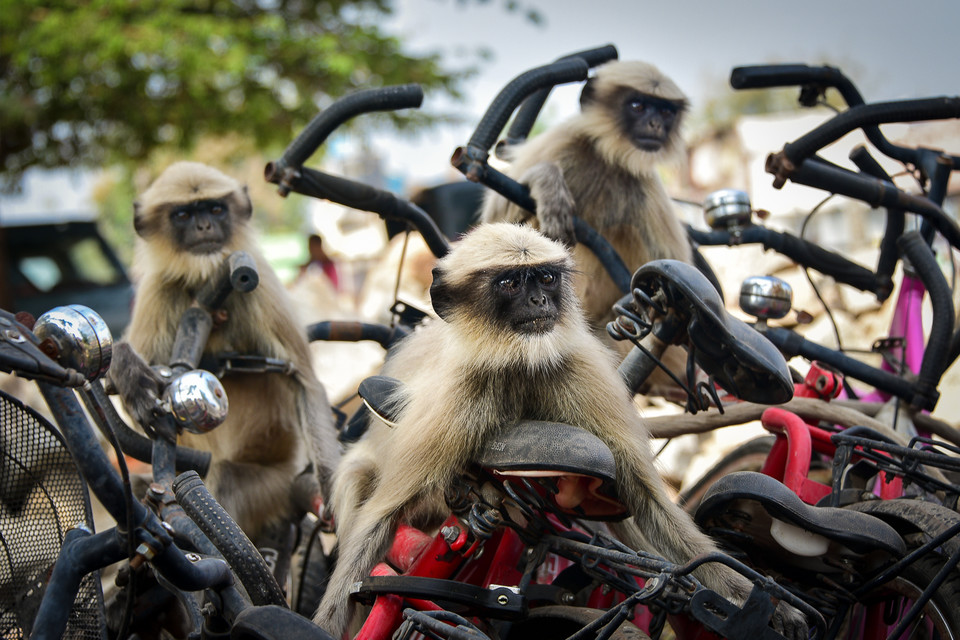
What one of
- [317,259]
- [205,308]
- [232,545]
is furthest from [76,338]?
[317,259]

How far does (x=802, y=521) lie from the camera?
199cm

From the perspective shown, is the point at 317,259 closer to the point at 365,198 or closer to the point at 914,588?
the point at 365,198

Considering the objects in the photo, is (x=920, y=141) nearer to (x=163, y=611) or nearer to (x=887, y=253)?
(x=887, y=253)

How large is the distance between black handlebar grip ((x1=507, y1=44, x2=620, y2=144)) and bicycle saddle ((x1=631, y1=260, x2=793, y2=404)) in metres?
1.65

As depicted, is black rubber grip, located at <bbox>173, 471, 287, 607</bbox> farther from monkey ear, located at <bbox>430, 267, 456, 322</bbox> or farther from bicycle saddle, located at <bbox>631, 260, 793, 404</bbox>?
bicycle saddle, located at <bbox>631, 260, 793, 404</bbox>

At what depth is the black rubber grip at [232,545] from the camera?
216cm

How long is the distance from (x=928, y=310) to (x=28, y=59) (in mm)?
11944

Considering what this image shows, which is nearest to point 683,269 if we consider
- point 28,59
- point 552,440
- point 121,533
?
point 552,440

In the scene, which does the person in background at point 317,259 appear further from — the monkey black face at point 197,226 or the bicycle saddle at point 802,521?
the bicycle saddle at point 802,521

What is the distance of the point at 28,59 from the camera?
1127cm

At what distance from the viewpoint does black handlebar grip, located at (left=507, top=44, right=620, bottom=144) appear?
370 cm

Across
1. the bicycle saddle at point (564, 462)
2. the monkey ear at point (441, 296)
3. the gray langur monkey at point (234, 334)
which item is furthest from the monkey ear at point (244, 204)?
the bicycle saddle at point (564, 462)

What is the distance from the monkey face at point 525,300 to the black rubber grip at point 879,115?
136 centimetres

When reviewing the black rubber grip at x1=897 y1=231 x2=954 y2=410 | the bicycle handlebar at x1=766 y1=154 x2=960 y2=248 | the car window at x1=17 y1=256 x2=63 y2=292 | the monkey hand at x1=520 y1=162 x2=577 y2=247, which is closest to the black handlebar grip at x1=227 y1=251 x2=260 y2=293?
the monkey hand at x1=520 y1=162 x2=577 y2=247
